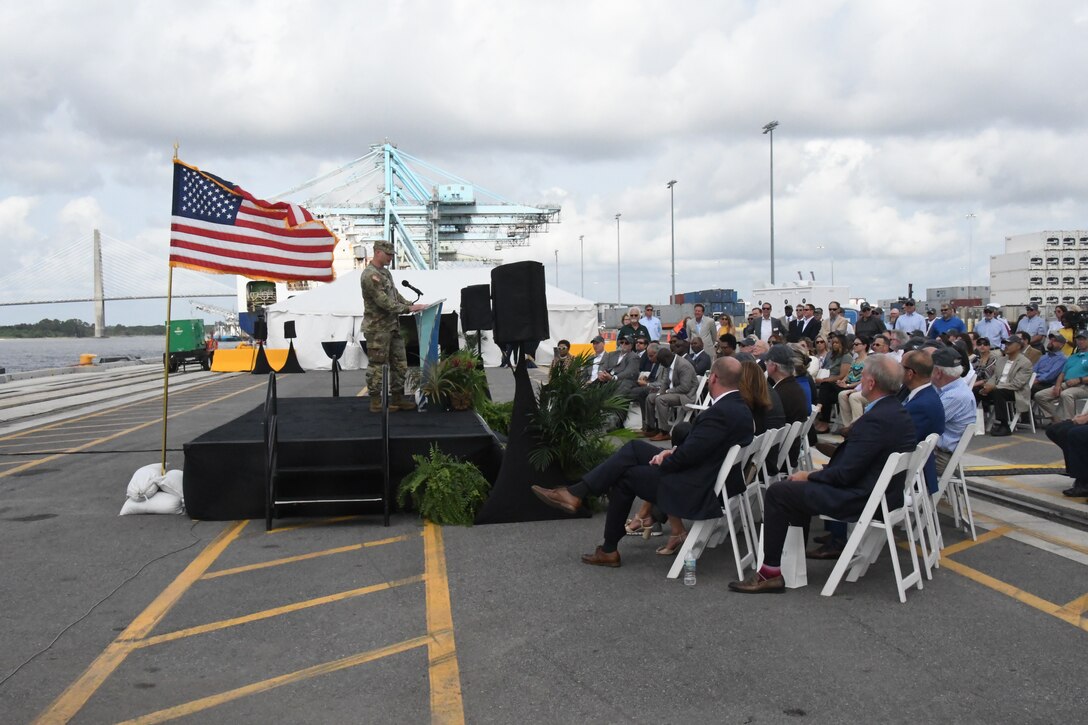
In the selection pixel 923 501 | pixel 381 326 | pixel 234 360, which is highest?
pixel 381 326

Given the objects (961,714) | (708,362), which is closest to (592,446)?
(961,714)

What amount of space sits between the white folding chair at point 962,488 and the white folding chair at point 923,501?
23cm

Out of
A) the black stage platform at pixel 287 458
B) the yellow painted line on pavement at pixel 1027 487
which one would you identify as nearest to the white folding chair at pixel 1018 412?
the yellow painted line on pavement at pixel 1027 487

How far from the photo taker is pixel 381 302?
9172 millimetres

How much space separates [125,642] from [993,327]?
15034 mm

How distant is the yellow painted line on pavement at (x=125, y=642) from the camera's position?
3.82 metres

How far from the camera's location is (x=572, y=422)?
7.14 meters

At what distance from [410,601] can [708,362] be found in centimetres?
848

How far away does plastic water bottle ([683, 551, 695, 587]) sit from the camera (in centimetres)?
541

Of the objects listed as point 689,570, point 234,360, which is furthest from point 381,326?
point 234,360

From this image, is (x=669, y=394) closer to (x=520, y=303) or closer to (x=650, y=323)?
(x=520, y=303)

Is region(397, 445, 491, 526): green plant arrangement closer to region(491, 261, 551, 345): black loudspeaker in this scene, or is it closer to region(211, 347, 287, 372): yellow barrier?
region(491, 261, 551, 345): black loudspeaker

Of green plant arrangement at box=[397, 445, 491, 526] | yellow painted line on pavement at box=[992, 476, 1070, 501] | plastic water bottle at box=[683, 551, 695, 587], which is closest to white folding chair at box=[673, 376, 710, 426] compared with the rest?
yellow painted line on pavement at box=[992, 476, 1070, 501]

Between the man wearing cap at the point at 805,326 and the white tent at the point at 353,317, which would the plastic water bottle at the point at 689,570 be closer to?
the man wearing cap at the point at 805,326
